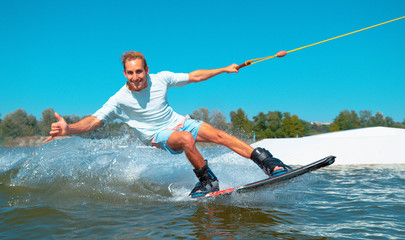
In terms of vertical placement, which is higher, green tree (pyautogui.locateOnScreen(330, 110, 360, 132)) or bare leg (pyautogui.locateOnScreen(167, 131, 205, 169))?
green tree (pyautogui.locateOnScreen(330, 110, 360, 132))

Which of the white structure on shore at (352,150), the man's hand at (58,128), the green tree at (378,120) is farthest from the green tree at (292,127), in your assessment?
the man's hand at (58,128)

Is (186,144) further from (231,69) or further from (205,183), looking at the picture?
(231,69)

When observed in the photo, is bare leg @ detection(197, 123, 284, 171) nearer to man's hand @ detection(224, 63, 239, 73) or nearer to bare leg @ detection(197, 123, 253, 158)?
bare leg @ detection(197, 123, 253, 158)

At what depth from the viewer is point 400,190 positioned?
16.9ft

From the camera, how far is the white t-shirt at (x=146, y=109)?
422cm

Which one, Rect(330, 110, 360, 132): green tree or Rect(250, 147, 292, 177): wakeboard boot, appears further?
Rect(330, 110, 360, 132): green tree

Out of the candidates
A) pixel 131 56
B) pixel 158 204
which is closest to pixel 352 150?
pixel 158 204

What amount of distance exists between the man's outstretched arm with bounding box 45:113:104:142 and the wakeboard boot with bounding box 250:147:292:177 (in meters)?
2.22

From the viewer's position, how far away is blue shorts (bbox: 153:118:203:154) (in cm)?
423

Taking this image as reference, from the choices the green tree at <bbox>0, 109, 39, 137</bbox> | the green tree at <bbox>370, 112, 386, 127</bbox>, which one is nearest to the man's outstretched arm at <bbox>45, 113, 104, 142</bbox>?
the green tree at <bbox>0, 109, 39, 137</bbox>

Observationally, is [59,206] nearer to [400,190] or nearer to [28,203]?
[28,203]

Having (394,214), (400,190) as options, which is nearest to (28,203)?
(394,214)

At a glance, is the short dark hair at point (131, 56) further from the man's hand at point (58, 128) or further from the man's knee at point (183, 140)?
the man's hand at point (58, 128)

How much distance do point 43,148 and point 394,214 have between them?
6.04 meters
